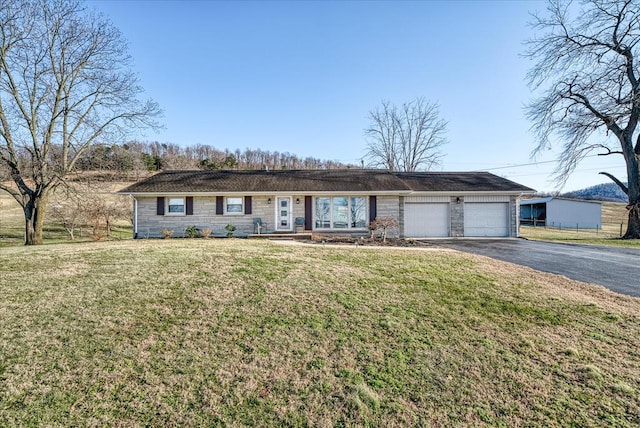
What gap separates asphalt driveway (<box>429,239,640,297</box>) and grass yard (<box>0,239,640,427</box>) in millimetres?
1289

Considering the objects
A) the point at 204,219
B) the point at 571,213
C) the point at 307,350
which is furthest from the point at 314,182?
the point at 571,213

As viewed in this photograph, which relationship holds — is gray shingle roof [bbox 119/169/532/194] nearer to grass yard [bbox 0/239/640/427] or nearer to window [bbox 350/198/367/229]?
window [bbox 350/198/367/229]

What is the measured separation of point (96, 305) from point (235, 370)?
303 centimetres

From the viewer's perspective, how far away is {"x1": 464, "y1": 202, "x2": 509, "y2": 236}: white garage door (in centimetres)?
1642

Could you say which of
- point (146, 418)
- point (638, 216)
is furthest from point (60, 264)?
point (638, 216)

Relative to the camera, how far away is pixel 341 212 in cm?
1548

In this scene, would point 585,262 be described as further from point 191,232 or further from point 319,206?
point 191,232

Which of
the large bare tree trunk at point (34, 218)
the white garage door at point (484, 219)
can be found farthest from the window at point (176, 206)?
the white garage door at point (484, 219)

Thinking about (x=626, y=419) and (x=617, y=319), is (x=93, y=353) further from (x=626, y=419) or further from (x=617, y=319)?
(x=617, y=319)

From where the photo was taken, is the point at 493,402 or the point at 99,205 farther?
the point at 99,205

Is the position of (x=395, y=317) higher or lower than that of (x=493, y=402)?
higher

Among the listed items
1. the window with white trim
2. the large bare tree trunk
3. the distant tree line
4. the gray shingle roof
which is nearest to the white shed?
the gray shingle roof

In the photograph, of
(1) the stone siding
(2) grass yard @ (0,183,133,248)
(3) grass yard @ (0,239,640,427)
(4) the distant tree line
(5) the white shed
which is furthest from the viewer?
(4) the distant tree line

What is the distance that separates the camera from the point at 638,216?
17.9 metres
